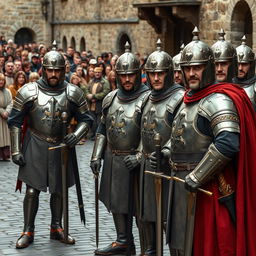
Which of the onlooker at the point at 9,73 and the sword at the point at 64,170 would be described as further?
the onlooker at the point at 9,73

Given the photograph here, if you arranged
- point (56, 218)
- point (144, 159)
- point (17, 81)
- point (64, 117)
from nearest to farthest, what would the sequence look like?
point (144, 159) → point (64, 117) → point (56, 218) → point (17, 81)

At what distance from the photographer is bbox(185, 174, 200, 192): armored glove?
5.60 meters

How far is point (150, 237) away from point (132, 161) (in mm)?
693

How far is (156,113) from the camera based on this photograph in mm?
6852

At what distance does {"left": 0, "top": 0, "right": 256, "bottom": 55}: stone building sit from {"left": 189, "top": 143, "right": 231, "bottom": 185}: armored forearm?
10706mm

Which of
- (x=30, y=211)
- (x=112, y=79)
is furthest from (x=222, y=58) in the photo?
(x=112, y=79)

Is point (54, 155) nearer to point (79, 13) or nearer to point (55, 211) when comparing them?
point (55, 211)

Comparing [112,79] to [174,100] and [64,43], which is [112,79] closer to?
[174,100]

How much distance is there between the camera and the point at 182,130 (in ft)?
19.3

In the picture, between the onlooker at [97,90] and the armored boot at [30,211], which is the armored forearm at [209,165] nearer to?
the armored boot at [30,211]

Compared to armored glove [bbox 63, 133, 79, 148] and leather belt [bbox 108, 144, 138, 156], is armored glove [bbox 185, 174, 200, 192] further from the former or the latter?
armored glove [bbox 63, 133, 79, 148]

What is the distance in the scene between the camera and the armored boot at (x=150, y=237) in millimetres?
7055

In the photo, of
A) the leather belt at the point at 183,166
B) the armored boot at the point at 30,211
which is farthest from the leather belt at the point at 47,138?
the leather belt at the point at 183,166

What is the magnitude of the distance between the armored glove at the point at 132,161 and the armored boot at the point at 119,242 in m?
0.62
